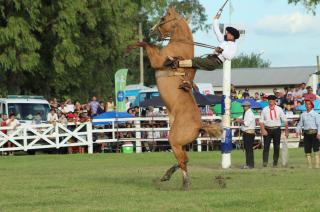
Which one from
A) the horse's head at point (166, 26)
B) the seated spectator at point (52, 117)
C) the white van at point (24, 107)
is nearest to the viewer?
the horse's head at point (166, 26)

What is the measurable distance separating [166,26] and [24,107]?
2022 cm

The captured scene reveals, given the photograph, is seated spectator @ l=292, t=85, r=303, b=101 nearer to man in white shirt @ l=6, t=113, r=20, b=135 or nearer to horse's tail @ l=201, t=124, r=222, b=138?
man in white shirt @ l=6, t=113, r=20, b=135

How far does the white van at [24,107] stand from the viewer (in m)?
33.0

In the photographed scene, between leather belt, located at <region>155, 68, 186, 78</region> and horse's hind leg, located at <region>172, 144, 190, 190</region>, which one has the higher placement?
leather belt, located at <region>155, 68, 186, 78</region>

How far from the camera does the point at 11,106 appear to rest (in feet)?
109

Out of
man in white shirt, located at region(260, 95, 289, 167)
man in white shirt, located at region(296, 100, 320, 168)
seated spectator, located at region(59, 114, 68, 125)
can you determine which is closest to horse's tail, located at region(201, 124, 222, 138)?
man in white shirt, located at region(260, 95, 289, 167)

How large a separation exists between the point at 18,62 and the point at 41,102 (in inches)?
167

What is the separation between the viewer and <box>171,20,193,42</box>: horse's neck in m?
14.0

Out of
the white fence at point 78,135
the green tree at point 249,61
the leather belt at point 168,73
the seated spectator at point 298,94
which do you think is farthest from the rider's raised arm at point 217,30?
the green tree at point 249,61

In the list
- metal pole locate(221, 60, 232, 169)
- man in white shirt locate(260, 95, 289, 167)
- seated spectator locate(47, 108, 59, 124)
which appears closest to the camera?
metal pole locate(221, 60, 232, 169)

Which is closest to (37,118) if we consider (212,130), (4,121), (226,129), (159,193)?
(4,121)

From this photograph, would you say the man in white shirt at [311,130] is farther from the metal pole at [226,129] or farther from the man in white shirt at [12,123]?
the man in white shirt at [12,123]

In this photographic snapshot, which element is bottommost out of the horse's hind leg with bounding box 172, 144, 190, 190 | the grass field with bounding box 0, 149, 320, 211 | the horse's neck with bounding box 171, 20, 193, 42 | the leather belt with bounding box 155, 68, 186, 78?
the grass field with bounding box 0, 149, 320, 211

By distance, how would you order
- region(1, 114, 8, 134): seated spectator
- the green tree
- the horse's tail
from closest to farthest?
the horse's tail < region(1, 114, 8, 134): seated spectator < the green tree
